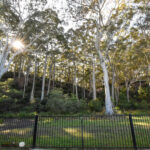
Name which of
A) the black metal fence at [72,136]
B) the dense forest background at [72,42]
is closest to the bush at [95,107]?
the dense forest background at [72,42]

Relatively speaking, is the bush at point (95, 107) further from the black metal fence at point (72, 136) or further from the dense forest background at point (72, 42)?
the black metal fence at point (72, 136)

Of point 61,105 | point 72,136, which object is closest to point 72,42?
point 61,105

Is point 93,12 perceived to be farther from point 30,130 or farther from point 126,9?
point 30,130

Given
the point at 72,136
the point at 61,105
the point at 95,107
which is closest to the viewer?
the point at 72,136

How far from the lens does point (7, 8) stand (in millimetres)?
11680

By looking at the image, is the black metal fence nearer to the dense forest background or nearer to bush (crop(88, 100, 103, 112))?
the dense forest background

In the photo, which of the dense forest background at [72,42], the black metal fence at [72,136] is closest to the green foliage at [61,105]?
the dense forest background at [72,42]

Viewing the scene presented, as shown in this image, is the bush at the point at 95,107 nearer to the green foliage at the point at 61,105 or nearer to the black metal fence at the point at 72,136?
the green foliage at the point at 61,105

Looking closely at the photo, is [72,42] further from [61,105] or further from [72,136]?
[72,136]

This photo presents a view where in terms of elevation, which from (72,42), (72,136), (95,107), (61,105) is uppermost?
(72,42)

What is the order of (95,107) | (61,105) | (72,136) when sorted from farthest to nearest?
1. (95,107)
2. (61,105)
3. (72,136)

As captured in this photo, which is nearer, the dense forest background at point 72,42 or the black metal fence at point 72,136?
the black metal fence at point 72,136

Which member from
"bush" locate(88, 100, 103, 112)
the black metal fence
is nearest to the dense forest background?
"bush" locate(88, 100, 103, 112)

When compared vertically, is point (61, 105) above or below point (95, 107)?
above
